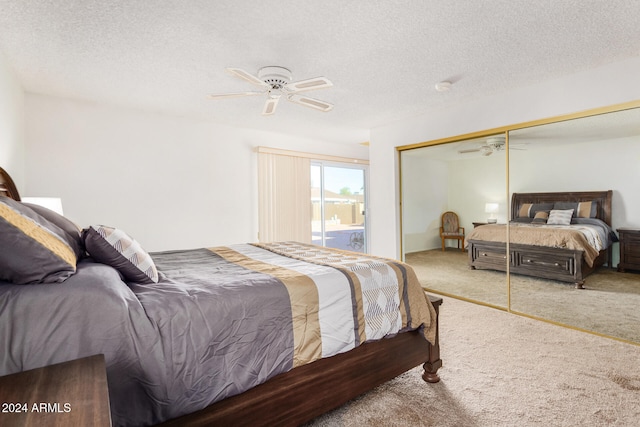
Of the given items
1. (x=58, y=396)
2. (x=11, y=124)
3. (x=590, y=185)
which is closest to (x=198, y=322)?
(x=58, y=396)

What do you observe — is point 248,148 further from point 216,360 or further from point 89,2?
point 216,360

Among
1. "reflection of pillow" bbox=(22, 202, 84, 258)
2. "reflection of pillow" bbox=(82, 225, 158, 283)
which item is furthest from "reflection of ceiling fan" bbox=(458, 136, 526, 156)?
"reflection of pillow" bbox=(22, 202, 84, 258)

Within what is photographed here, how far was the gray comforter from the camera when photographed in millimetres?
1090

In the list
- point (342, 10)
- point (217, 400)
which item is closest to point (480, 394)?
point (217, 400)

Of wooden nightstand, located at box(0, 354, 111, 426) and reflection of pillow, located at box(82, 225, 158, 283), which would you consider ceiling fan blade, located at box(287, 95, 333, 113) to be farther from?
wooden nightstand, located at box(0, 354, 111, 426)

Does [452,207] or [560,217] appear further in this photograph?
[452,207]

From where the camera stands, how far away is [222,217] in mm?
4625

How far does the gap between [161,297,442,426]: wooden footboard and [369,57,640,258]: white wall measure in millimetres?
2410

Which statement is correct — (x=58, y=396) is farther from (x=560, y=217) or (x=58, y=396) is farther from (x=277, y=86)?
(x=560, y=217)

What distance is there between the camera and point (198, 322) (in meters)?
1.34

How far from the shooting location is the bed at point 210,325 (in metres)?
1.11

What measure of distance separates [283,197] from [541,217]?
3464 mm

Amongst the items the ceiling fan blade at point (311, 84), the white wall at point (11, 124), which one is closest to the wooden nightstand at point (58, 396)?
the ceiling fan blade at point (311, 84)

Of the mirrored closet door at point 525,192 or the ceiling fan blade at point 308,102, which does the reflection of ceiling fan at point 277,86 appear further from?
the mirrored closet door at point 525,192
